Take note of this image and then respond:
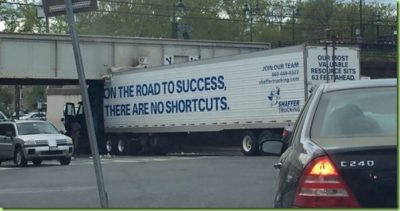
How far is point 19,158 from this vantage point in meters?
25.6

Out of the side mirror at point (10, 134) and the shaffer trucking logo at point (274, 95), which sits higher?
the shaffer trucking logo at point (274, 95)

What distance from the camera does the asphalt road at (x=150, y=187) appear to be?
502 inches

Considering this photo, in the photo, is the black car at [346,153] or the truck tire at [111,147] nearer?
the black car at [346,153]

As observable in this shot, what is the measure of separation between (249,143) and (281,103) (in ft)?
7.88

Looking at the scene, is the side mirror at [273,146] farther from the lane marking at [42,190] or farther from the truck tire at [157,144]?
the truck tire at [157,144]

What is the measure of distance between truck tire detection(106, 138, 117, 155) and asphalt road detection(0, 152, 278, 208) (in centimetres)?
1606

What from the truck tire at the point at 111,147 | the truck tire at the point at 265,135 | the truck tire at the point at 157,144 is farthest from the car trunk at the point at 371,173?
the truck tire at the point at 111,147

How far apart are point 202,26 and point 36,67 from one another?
126ft

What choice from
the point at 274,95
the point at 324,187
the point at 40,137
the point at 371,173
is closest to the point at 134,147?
the point at 274,95

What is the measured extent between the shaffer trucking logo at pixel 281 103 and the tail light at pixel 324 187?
22193mm

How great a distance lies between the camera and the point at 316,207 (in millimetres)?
4898

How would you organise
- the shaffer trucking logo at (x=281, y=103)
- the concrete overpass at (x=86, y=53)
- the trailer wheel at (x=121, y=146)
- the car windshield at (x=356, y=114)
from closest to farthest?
the car windshield at (x=356, y=114)
the shaffer trucking logo at (x=281, y=103)
the concrete overpass at (x=86, y=53)
the trailer wheel at (x=121, y=146)

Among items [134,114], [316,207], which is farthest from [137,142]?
[316,207]

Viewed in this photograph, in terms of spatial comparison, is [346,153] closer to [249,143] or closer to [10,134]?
[10,134]
